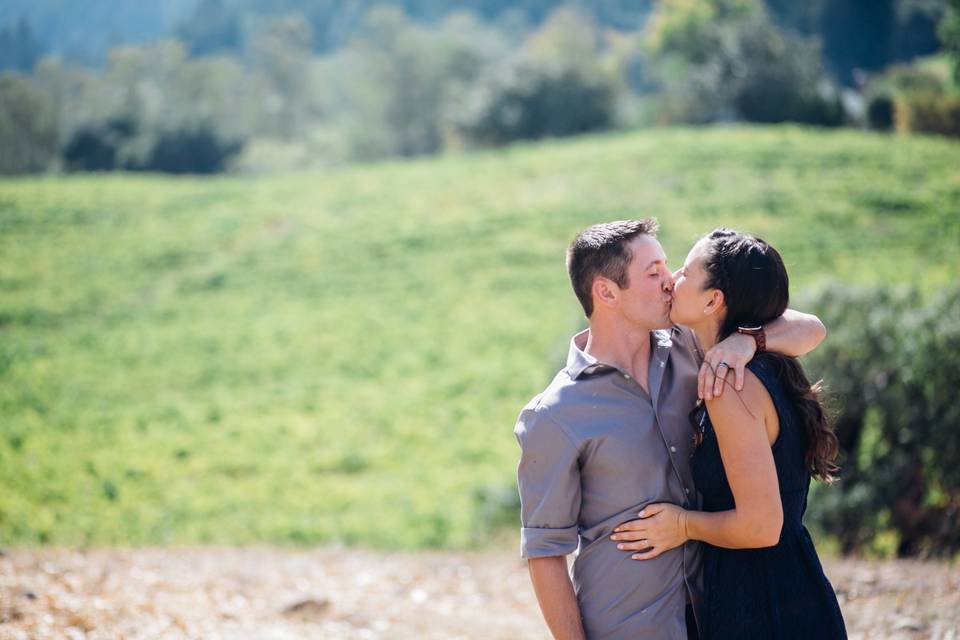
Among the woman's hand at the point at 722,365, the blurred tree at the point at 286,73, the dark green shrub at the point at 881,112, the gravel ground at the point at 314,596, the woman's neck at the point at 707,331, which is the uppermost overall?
the blurred tree at the point at 286,73

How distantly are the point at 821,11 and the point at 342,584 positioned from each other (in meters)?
77.1

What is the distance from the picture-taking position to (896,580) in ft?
21.5

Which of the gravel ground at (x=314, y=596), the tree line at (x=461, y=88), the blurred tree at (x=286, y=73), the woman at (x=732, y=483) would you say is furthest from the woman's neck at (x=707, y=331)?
the blurred tree at (x=286, y=73)

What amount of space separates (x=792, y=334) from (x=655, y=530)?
794 millimetres

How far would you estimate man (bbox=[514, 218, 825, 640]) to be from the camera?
2.83 meters

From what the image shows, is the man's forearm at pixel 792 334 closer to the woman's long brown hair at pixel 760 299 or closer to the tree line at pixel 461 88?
the woman's long brown hair at pixel 760 299

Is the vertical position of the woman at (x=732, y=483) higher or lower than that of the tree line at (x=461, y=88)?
lower

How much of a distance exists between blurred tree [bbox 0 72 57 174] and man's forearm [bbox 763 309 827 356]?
2108 inches

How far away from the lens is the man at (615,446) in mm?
2828

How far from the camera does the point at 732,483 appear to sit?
2721 mm

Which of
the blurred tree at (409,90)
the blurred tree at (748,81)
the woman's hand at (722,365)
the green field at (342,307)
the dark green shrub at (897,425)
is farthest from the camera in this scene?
the blurred tree at (409,90)


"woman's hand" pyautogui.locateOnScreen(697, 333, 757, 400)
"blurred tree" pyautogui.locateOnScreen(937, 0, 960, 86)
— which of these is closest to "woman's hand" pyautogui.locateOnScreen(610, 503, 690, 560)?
"woman's hand" pyautogui.locateOnScreen(697, 333, 757, 400)

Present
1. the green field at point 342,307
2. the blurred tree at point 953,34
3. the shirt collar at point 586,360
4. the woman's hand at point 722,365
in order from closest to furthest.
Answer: the woman's hand at point 722,365, the shirt collar at point 586,360, the green field at point 342,307, the blurred tree at point 953,34

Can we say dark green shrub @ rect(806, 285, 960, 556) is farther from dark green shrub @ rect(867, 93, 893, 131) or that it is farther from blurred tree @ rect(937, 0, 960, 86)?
dark green shrub @ rect(867, 93, 893, 131)
